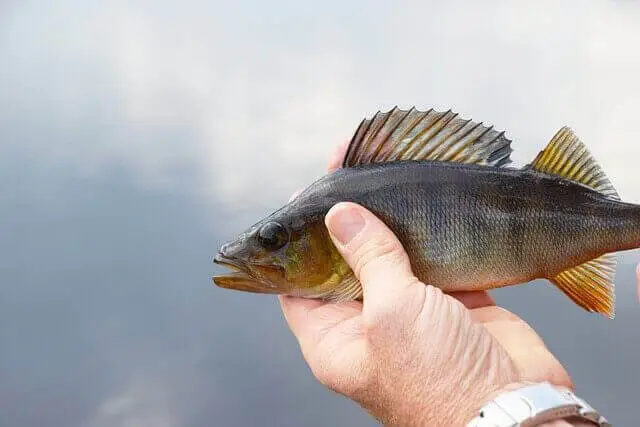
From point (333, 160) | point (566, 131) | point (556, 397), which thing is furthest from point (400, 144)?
point (556, 397)

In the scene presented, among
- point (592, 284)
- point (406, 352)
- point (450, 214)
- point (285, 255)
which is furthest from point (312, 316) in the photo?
point (592, 284)

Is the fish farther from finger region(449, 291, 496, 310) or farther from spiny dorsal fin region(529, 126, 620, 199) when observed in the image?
finger region(449, 291, 496, 310)

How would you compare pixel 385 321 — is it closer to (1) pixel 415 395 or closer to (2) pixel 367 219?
(1) pixel 415 395

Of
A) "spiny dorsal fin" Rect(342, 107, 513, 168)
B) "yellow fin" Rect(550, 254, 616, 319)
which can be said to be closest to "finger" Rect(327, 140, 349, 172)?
"spiny dorsal fin" Rect(342, 107, 513, 168)

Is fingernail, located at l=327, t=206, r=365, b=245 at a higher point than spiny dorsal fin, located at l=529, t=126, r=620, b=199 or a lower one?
lower

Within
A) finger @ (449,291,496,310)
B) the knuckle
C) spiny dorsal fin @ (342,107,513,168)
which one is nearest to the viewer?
the knuckle

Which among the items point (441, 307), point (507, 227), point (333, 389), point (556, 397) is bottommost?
point (333, 389)
